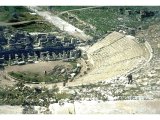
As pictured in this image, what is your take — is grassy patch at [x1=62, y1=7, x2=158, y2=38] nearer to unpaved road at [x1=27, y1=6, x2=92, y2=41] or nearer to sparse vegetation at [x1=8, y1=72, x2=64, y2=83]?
unpaved road at [x1=27, y1=6, x2=92, y2=41]

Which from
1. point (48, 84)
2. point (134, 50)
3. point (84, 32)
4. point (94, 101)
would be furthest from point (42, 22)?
point (94, 101)

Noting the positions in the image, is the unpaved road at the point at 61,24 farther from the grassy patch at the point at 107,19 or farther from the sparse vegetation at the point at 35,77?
the sparse vegetation at the point at 35,77

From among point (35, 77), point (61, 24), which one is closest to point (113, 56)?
point (35, 77)

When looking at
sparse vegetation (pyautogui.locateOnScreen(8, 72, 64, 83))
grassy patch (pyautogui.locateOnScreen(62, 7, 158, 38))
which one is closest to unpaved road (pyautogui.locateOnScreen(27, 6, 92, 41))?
grassy patch (pyautogui.locateOnScreen(62, 7, 158, 38))

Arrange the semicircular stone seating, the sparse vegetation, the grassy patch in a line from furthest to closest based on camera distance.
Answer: the grassy patch < the semicircular stone seating < the sparse vegetation

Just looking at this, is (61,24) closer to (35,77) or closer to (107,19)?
→ (107,19)

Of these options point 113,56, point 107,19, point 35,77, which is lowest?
point 35,77
